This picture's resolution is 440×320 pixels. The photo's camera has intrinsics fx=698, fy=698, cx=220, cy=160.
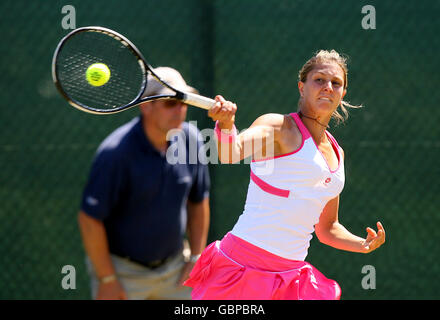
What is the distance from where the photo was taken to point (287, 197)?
8.38 ft

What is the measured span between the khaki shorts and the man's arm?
0.07 meters

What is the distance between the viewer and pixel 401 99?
4238 mm

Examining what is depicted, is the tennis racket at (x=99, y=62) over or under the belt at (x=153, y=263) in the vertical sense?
over

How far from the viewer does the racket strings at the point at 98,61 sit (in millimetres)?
3051

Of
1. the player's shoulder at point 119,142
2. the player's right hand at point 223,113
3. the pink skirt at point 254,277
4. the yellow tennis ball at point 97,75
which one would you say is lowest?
the pink skirt at point 254,277

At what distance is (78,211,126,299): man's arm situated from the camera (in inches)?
123

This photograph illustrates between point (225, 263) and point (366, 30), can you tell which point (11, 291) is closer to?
point (225, 263)

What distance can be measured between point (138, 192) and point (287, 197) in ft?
2.98

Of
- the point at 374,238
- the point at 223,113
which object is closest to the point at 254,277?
the point at 374,238

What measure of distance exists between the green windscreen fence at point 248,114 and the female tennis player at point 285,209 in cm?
142

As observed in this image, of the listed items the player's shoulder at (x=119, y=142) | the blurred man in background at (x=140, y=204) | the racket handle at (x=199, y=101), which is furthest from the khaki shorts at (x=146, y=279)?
the racket handle at (x=199, y=101)

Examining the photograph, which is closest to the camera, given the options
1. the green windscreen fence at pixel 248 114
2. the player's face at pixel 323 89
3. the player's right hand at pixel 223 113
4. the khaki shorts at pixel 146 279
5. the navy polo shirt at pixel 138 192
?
the player's right hand at pixel 223 113

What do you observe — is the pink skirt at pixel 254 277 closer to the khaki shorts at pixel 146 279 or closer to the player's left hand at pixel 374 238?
the player's left hand at pixel 374 238

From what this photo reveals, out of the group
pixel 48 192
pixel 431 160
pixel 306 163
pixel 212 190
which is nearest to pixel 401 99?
pixel 431 160
